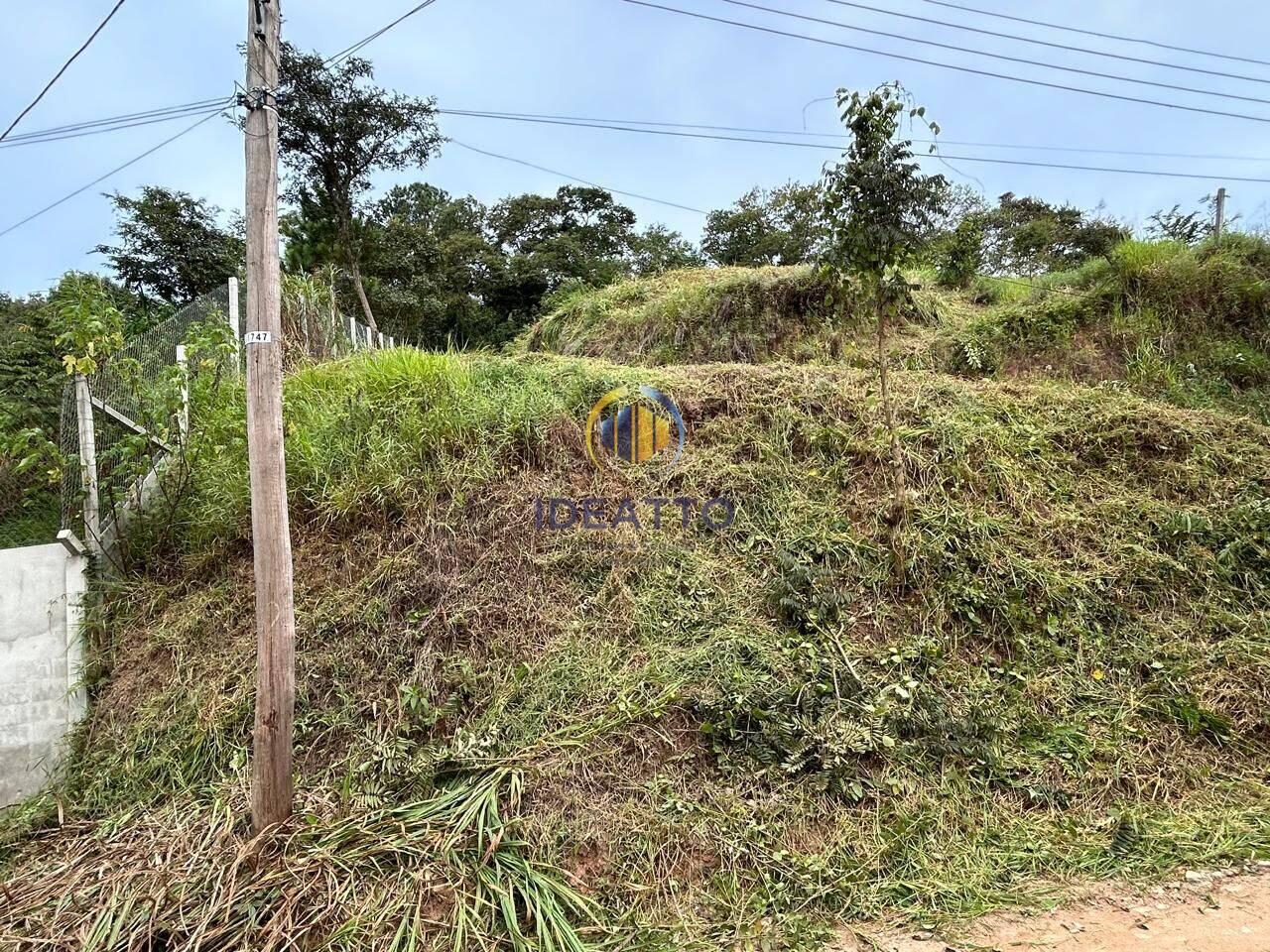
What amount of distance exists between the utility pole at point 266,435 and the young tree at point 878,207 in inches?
112

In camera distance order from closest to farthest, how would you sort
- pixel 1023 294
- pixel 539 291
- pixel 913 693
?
pixel 913 693, pixel 1023 294, pixel 539 291

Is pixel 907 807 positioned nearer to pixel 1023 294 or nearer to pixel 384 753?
pixel 384 753

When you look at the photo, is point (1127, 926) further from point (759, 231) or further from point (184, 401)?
point (759, 231)

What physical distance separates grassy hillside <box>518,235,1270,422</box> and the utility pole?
15.4 ft

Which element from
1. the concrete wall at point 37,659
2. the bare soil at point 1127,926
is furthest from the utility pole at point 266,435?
the bare soil at point 1127,926

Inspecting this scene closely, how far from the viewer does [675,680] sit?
125 inches

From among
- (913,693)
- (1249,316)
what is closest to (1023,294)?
(1249,316)

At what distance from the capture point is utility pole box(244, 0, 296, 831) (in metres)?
2.45

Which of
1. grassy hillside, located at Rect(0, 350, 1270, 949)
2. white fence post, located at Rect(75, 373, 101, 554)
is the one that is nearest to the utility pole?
grassy hillside, located at Rect(0, 350, 1270, 949)

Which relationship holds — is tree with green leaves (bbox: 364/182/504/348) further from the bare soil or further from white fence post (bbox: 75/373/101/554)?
the bare soil

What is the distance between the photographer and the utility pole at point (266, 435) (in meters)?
2.45

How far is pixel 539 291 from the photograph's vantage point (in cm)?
1783

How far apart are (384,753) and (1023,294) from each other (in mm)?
7916

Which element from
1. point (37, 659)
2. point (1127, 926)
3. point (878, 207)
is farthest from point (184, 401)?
point (1127, 926)
